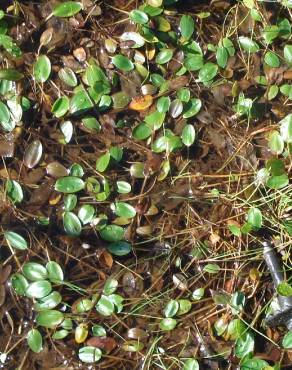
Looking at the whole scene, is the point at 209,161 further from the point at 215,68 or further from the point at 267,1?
the point at 267,1

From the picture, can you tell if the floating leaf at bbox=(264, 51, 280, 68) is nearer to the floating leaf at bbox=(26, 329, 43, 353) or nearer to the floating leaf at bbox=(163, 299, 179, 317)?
the floating leaf at bbox=(163, 299, 179, 317)

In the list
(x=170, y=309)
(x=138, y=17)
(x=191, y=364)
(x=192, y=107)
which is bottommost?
(x=191, y=364)

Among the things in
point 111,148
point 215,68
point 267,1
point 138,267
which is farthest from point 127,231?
point 267,1

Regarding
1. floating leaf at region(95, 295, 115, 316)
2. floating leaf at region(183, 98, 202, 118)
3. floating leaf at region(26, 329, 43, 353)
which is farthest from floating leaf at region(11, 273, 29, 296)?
floating leaf at region(183, 98, 202, 118)

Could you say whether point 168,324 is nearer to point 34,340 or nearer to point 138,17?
point 34,340

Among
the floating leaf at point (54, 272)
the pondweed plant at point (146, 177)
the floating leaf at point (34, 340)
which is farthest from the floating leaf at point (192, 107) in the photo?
the floating leaf at point (34, 340)

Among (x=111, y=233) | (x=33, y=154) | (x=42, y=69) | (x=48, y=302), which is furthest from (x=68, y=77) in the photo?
(x=48, y=302)

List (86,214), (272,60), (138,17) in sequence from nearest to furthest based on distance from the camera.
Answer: (86,214)
(138,17)
(272,60)
